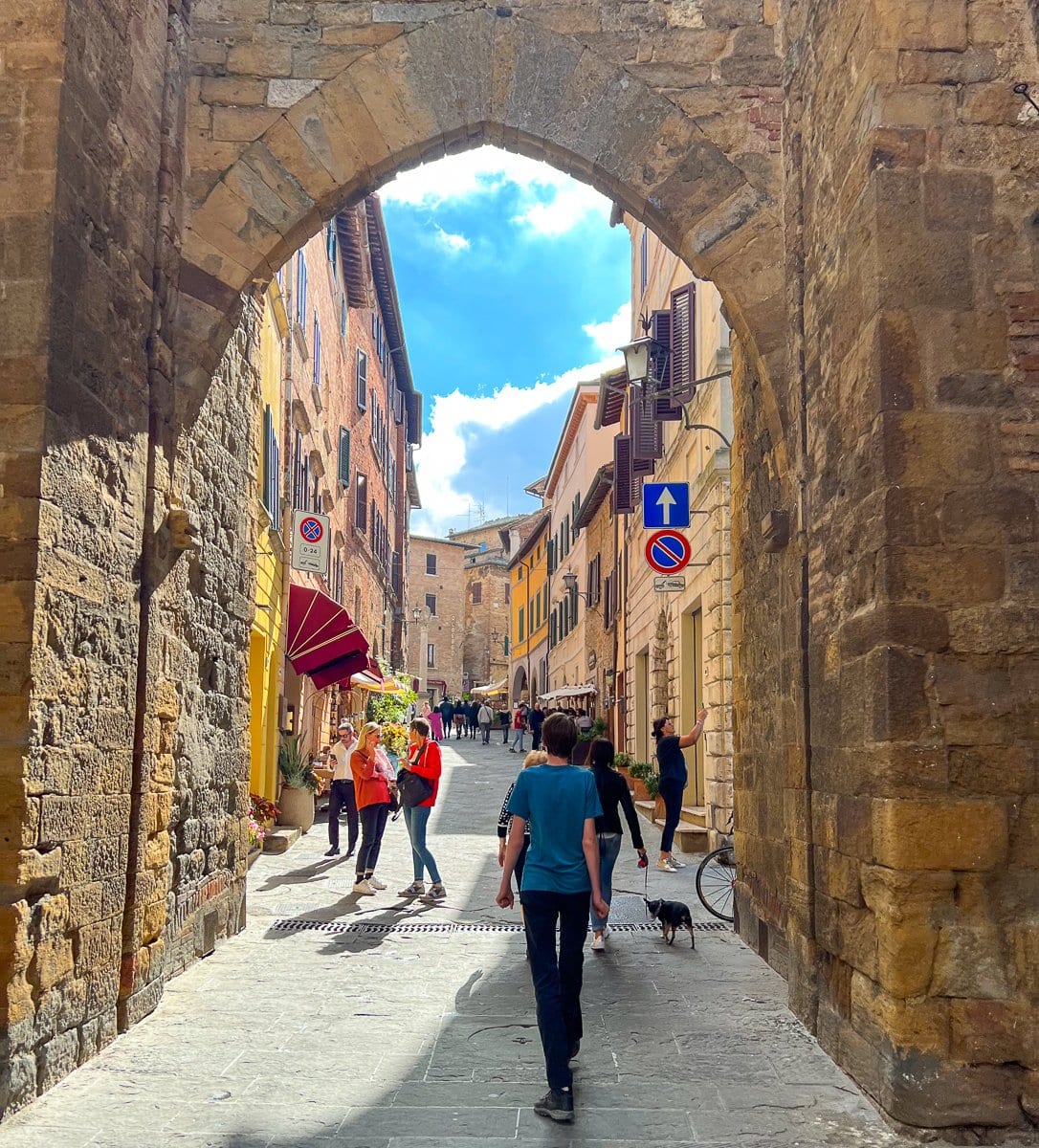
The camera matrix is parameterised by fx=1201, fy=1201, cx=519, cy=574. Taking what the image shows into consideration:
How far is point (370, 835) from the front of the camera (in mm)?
10227

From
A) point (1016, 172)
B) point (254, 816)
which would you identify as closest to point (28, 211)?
point (1016, 172)

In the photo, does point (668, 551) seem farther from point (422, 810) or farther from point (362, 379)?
point (362, 379)

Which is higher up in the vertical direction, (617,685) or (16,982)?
(617,685)

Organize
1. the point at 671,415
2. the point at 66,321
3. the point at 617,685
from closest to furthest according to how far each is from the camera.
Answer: the point at 66,321, the point at 671,415, the point at 617,685

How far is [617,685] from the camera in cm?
2419

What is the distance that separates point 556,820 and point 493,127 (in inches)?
175

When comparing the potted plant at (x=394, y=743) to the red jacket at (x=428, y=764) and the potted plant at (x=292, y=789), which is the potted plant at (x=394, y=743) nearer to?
the potted plant at (x=292, y=789)

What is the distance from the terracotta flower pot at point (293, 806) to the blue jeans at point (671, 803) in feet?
16.2

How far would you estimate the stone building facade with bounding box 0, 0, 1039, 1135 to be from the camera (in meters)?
4.46

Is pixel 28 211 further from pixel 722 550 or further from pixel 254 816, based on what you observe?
pixel 722 550

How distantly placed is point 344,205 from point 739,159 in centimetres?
241

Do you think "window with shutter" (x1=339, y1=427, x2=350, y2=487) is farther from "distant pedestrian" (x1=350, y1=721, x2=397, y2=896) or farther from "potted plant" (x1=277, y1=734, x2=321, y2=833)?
"distant pedestrian" (x1=350, y1=721, x2=397, y2=896)

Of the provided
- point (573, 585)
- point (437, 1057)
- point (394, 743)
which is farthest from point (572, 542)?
point (437, 1057)

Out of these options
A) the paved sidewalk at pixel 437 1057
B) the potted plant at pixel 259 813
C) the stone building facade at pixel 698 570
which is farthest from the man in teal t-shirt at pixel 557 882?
the stone building facade at pixel 698 570
